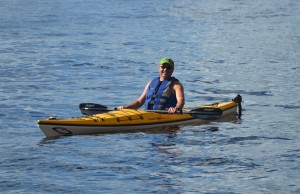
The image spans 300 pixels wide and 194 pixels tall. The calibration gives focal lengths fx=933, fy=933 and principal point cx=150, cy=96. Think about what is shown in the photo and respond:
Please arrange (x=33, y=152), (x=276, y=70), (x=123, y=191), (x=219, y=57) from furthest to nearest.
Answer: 1. (x=219, y=57)
2. (x=276, y=70)
3. (x=33, y=152)
4. (x=123, y=191)

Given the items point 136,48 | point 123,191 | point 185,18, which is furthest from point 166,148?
point 185,18

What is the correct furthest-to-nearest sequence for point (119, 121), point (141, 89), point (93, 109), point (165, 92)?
point (141, 89) → point (93, 109) → point (165, 92) → point (119, 121)

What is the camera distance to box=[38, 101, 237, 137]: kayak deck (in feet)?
63.3

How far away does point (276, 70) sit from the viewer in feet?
113

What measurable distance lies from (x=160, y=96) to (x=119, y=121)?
1.30 meters

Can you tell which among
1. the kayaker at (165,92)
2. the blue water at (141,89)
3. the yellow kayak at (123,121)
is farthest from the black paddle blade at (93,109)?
the blue water at (141,89)

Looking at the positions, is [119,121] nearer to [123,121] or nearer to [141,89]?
[123,121]

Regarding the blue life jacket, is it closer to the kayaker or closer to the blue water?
the kayaker

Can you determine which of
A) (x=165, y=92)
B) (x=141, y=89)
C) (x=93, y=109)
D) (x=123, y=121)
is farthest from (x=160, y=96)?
(x=141, y=89)

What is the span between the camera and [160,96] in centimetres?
2084

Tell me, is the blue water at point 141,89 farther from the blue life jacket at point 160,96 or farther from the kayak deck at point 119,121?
the blue life jacket at point 160,96

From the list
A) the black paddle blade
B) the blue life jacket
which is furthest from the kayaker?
the black paddle blade

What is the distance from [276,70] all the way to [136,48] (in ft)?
33.6

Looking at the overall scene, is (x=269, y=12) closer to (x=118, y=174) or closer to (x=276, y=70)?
(x=276, y=70)
